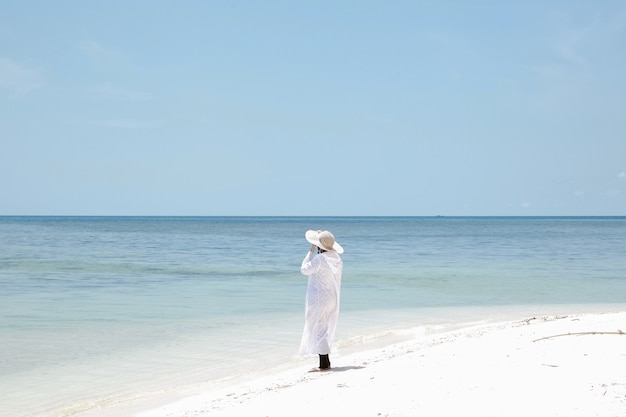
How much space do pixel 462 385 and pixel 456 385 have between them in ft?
0.17

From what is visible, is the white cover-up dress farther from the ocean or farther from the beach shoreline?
the ocean

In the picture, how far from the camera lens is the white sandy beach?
5.21m

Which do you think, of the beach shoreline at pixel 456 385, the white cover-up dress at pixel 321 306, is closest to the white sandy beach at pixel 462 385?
the beach shoreline at pixel 456 385

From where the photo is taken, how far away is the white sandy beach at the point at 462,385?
17.1 ft

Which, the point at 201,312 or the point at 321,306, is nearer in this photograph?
the point at 321,306

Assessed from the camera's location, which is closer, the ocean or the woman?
the woman

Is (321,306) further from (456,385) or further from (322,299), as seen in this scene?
(456,385)

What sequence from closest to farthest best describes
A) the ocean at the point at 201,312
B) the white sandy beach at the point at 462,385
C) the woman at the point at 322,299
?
the white sandy beach at the point at 462,385 < the woman at the point at 322,299 < the ocean at the point at 201,312

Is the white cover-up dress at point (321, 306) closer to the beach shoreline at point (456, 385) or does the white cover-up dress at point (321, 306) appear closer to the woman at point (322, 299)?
the woman at point (322, 299)

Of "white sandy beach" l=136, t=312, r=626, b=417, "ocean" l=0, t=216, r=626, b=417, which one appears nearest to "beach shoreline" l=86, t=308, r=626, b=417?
"white sandy beach" l=136, t=312, r=626, b=417

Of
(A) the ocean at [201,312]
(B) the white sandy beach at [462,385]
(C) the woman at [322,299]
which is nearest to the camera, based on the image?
(B) the white sandy beach at [462,385]

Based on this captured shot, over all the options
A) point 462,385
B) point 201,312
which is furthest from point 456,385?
point 201,312

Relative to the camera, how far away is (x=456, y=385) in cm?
586

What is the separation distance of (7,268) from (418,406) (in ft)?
74.5
